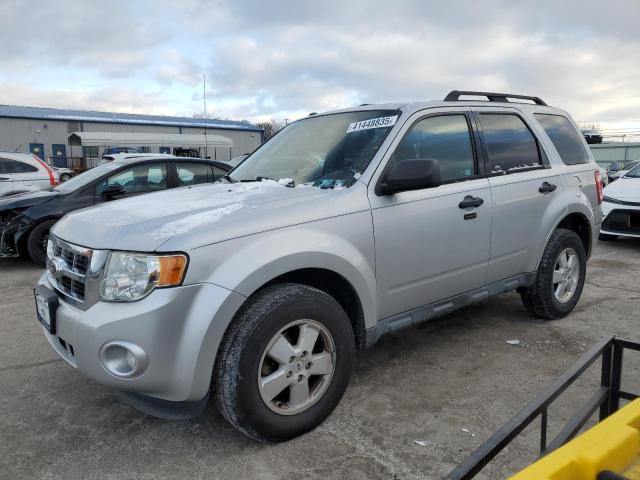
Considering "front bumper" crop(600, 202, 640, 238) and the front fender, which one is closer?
the front fender

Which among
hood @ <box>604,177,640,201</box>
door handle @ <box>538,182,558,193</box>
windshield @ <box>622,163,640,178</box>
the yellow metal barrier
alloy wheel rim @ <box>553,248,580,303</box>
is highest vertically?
windshield @ <box>622,163,640,178</box>

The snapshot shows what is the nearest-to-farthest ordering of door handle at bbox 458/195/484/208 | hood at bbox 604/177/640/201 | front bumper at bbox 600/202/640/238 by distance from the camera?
door handle at bbox 458/195/484/208
front bumper at bbox 600/202/640/238
hood at bbox 604/177/640/201

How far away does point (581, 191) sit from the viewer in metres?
4.48

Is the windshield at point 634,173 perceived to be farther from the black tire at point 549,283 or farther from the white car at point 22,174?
the white car at point 22,174

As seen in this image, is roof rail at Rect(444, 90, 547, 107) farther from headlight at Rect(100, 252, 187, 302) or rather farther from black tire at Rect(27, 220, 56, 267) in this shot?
black tire at Rect(27, 220, 56, 267)

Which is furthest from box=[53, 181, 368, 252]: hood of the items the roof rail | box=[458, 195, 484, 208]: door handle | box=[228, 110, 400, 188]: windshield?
the roof rail

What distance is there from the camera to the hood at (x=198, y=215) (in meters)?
2.38

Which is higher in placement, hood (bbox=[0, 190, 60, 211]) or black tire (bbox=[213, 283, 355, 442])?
hood (bbox=[0, 190, 60, 211])

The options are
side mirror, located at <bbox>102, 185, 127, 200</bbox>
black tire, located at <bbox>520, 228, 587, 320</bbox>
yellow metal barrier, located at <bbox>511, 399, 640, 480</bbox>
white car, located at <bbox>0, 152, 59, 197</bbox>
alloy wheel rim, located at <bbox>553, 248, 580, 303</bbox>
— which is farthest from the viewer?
white car, located at <bbox>0, 152, 59, 197</bbox>

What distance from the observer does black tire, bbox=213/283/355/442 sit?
2.39 meters

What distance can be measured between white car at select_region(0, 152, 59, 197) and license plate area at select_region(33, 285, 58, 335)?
851 cm

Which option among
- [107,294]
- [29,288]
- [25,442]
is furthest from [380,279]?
[29,288]

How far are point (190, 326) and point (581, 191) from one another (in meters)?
3.67

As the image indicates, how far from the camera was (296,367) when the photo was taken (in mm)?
2594
